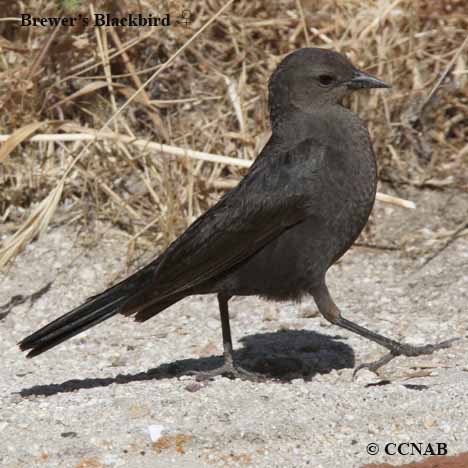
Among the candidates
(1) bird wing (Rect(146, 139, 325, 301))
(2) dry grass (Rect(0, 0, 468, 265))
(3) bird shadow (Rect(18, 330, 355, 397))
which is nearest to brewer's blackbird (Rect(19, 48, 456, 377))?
(1) bird wing (Rect(146, 139, 325, 301))

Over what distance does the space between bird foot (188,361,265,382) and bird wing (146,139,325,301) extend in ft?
1.45

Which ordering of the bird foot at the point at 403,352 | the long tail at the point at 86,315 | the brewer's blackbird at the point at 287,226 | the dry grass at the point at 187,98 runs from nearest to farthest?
1. the brewer's blackbird at the point at 287,226
2. the long tail at the point at 86,315
3. the bird foot at the point at 403,352
4. the dry grass at the point at 187,98

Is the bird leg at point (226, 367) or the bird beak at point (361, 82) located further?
the bird beak at point (361, 82)

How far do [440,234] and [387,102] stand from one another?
1.06 metres

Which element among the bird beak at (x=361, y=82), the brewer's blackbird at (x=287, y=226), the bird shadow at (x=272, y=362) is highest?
the bird beak at (x=361, y=82)

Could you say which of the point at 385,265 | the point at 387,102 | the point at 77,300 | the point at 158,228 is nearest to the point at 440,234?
the point at 385,265

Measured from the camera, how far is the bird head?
5203 mm

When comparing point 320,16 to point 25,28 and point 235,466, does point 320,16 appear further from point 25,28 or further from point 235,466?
point 235,466

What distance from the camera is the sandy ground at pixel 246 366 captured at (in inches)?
164

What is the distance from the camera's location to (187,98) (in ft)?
24.4

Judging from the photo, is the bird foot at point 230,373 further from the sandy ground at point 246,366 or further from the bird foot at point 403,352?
the bird foot at point 403,352

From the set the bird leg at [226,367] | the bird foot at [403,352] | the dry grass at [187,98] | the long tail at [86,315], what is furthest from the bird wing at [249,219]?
the dry grass at [187,98]

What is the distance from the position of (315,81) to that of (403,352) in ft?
4.62

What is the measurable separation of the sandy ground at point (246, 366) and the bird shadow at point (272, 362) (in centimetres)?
1
